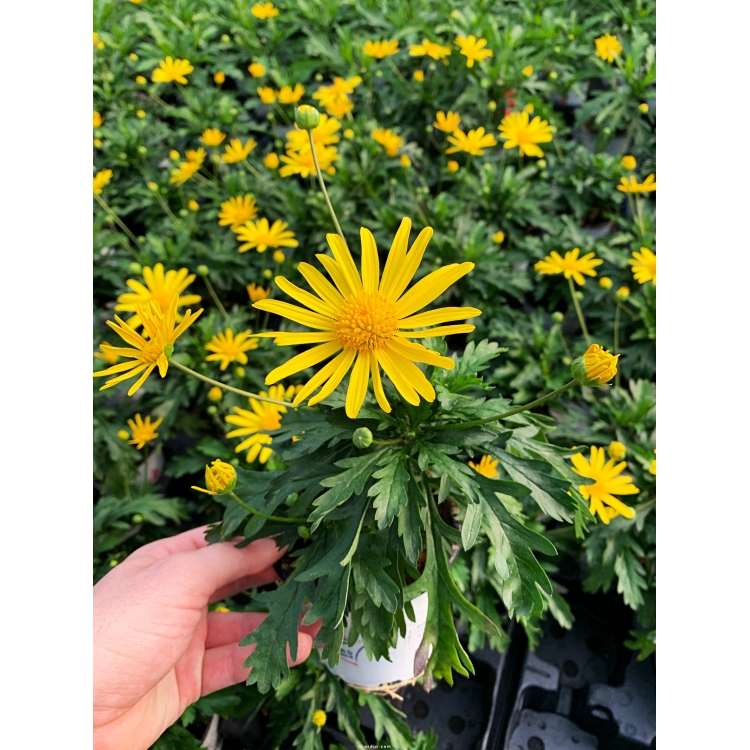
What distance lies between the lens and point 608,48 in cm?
220

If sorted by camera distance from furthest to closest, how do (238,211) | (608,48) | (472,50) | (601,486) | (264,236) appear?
(608,48) → (472,50) → (238,211) → (264,236) → (601,486)

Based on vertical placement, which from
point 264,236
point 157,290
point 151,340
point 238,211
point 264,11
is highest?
point 264,11

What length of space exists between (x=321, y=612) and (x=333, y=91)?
1.77 meters

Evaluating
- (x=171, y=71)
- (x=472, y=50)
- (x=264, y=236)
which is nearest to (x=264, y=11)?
(x=171, y=71)

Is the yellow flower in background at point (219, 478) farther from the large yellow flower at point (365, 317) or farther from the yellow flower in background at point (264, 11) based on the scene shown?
the yellow flower in background at point (264, 11)

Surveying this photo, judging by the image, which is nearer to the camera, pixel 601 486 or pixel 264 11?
pixel 601 486

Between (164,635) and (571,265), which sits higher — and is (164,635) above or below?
below

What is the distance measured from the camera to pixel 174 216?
211 centimetres

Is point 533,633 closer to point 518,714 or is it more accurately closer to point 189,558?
point 518,714

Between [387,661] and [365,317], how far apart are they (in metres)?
0.68

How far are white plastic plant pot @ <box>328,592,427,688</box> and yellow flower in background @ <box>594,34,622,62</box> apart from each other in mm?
2185

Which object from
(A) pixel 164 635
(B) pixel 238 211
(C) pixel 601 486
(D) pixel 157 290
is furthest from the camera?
(B) pixel 238 211

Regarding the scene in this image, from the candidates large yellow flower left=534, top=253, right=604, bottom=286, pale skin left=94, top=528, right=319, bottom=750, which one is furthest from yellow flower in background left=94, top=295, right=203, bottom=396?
large yellow flower left=534, top=253, right=604, bottom=286

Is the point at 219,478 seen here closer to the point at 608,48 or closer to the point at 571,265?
the point at 571,265
